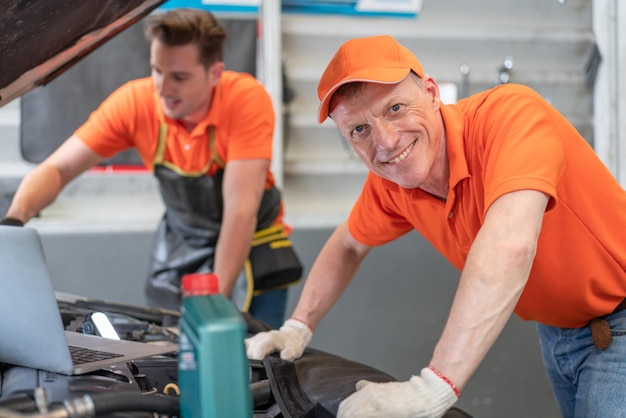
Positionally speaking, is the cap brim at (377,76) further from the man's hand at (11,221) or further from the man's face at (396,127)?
the man's hand at (11,221)

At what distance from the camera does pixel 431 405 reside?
1.00 m

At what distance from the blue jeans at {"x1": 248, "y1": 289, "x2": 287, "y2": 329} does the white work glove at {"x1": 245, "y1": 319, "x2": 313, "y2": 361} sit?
82 cm

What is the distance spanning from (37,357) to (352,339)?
87.9 inches

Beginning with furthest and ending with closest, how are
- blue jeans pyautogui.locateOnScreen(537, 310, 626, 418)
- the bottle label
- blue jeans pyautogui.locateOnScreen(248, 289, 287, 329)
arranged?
blue jeans pyautogui.locateOnScreen(248, 289, 287, 329), blue jeans pyautogui.locateOnScreen(537, 310, 626, 418), the bottle label

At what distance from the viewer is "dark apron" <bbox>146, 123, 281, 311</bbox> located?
2.30m

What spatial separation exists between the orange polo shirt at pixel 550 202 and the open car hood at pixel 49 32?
2.15ft

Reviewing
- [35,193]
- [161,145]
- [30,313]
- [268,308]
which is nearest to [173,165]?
[161,145]

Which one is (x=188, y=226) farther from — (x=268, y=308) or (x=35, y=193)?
(x=35, y=193)

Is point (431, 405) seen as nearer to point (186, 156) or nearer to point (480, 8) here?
point (186, 156)

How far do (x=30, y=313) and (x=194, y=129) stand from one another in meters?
1.28

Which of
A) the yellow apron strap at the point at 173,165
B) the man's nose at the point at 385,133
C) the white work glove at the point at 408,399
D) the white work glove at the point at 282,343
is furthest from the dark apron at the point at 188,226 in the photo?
the white work glove at the point at 408,399

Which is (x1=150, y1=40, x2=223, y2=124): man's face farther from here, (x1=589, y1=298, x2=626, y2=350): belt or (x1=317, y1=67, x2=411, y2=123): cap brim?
(x1=589, y1=298, x2=626, y2=350): belt

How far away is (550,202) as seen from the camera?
3.81 feet

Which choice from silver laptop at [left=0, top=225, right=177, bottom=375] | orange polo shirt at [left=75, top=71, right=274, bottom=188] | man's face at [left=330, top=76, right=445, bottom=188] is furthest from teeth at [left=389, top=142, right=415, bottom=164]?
orange polo shirt at [left=75, top=71, right=274, bottom=188]
